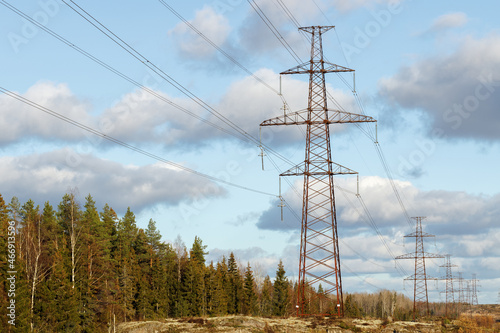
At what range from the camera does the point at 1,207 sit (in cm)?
8138

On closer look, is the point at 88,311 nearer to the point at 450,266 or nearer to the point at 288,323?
the point at 288,323

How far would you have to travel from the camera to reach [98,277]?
260 feet

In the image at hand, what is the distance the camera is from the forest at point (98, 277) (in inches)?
2525

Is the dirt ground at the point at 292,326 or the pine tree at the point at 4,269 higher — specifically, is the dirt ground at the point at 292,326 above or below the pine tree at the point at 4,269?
below

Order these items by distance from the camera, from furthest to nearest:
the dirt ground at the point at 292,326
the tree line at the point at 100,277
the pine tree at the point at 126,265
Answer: the pine tree at the point at 126,265
the tree line at the point at 100,277
the dirt ground at the point at 292,326

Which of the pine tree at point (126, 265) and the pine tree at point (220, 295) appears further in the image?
the pine tree at point (220, 295)

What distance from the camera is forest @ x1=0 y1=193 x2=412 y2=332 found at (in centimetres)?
6412

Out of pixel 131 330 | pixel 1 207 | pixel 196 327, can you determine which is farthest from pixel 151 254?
pixel 196 327

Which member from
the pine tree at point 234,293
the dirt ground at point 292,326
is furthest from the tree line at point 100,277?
the dirt ground at point 292,326

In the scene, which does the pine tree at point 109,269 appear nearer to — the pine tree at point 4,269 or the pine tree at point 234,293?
the pine tree at point 4,269

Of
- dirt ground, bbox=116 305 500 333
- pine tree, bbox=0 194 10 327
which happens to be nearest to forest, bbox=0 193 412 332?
pine tree, bbox=0 194 10 327

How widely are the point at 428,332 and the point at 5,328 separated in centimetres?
4328

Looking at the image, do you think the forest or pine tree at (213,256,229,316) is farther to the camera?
pine tree at (213,256,229,316)

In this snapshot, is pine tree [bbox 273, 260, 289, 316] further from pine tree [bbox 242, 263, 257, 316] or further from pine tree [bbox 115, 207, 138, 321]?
pine tree [bbox 115, 207, 138, 321]
